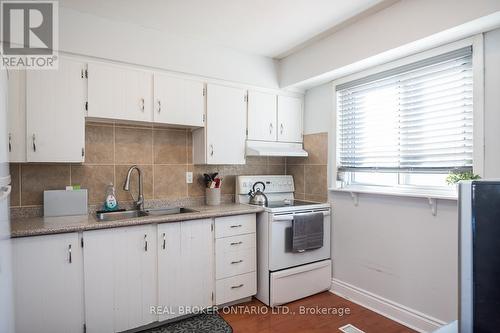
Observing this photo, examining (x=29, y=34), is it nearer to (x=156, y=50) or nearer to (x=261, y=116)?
(x=156, y=50)

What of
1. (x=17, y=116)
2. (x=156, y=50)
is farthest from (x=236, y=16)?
(x=17, y=116)

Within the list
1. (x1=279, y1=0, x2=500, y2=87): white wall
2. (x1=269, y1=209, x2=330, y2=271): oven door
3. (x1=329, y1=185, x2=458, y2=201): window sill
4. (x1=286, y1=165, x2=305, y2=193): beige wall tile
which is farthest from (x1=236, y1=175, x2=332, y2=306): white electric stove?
(x1=279, y1=0, x2=500, y2=87): white wall

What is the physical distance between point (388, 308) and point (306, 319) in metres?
0.73

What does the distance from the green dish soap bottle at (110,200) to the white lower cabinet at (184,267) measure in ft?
1.91

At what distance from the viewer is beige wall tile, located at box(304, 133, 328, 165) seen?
321cm

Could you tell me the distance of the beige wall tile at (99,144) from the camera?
255 centimetres

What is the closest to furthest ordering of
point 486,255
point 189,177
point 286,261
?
point 486,255 → point 286,261 → point 189,177

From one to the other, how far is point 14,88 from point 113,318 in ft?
5.86

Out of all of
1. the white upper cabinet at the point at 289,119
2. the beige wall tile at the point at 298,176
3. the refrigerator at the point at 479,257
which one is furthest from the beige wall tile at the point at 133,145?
the refrigerator at the point at 479,257

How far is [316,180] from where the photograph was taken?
332cm

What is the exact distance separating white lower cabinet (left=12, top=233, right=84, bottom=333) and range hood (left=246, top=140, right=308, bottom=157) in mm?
1726

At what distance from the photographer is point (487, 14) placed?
5.73 ft

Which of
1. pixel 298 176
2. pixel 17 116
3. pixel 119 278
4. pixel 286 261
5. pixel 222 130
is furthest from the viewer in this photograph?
pixel 298 176

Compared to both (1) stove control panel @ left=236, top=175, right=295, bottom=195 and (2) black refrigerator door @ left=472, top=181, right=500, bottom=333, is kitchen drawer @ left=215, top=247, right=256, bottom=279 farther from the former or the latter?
(2) black refrigerator door @ left=472, top=181, right=500, bottom=333
